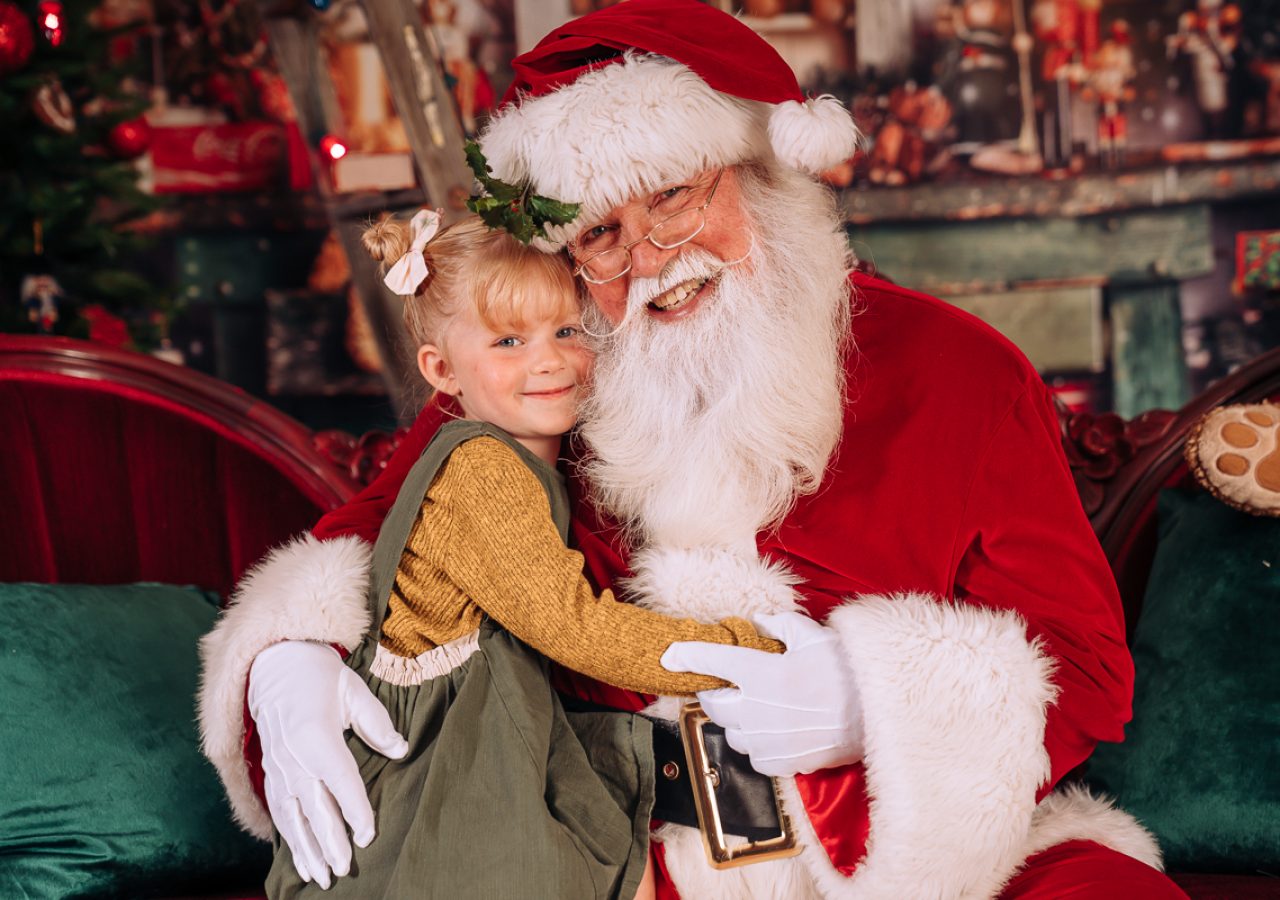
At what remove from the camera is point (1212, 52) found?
11.8 feet

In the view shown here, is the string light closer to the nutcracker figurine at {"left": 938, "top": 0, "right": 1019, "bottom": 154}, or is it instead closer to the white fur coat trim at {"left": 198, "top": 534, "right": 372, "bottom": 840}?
the white fur coat trim at {"left": 198, "top": 534, "right": 372, "bottom": 840}

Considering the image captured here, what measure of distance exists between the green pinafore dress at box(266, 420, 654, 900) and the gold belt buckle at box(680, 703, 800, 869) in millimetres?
86

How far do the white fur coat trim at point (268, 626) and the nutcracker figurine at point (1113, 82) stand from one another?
2810 mm

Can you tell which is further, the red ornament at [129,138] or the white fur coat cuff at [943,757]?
the red ornament at [129,138]

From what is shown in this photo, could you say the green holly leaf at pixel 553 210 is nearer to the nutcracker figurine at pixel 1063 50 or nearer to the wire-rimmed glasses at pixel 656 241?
the wire-rimmed glasses at pixel 656 241

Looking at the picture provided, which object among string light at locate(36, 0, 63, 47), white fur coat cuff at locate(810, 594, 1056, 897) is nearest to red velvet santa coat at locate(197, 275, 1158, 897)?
white fur coat cuff at locate(810, 594, 1056, 897)

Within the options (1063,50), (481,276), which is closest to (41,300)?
(481,276)

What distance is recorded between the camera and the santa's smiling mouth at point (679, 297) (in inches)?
76.7

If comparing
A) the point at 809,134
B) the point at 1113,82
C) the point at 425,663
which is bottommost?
the point at 425,663

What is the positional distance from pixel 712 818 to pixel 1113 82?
2915mm

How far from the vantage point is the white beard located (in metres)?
1.91

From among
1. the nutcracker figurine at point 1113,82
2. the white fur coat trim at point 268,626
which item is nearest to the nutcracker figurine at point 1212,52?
the nutcracker figurine at point 1113,82

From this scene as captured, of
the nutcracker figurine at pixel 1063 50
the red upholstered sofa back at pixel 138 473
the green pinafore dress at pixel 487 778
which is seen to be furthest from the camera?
the nutcracker figurine at pixel 1063 50

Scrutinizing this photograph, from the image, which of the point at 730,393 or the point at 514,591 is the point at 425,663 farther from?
the point at 730,393
